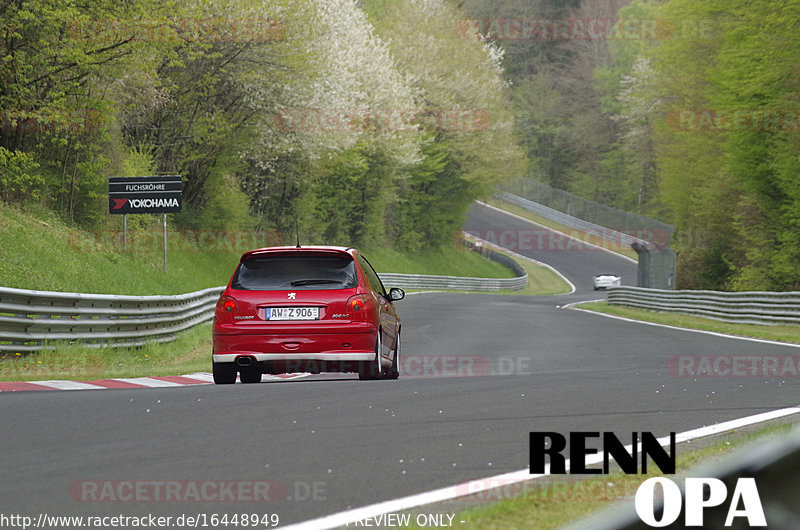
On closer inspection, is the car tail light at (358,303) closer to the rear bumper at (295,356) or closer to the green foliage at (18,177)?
the rear bumper at (295,356)

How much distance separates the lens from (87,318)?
16.0 meters

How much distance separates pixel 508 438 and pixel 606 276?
211 ft

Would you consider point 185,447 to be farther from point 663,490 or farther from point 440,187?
point 440,187

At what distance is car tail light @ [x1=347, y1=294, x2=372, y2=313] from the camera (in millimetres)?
11375

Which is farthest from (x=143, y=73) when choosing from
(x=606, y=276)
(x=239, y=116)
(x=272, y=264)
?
(x=606, y=276)

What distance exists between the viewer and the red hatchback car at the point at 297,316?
36.9 ft

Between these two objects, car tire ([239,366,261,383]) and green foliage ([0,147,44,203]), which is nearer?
car tire ([239,366,261,383])

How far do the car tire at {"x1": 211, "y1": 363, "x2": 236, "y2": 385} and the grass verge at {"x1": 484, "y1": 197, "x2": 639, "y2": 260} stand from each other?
231ft

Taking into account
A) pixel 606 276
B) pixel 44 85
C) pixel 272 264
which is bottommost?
pixel 606 276

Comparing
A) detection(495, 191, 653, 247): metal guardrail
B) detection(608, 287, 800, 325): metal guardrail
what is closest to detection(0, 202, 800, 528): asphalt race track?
detection(608, 287, 800, 325): metal guardrail

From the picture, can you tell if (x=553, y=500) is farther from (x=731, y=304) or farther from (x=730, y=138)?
(x=730, y=138)

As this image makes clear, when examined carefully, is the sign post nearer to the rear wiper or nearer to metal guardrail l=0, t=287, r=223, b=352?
metal guardrail l=0, t=287, r=223, b=352

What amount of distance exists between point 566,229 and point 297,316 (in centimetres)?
8222

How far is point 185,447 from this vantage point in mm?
6516
